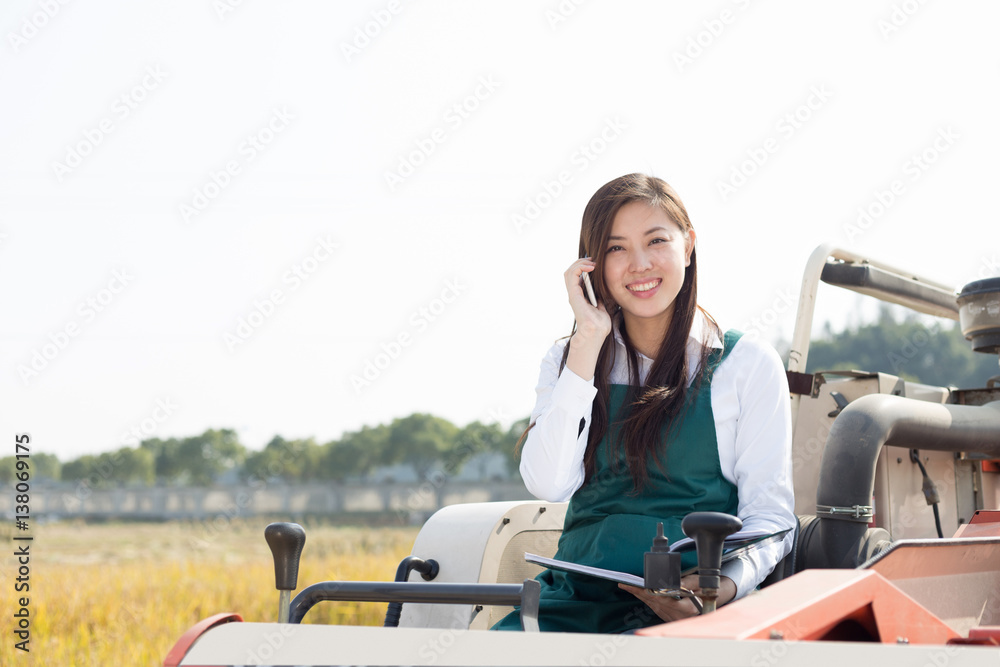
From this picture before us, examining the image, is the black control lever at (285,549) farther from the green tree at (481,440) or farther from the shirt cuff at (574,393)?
the green tree at (481,440)

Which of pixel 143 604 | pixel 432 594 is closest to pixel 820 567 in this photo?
pixel 432 594

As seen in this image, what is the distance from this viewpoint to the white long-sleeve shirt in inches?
91.9

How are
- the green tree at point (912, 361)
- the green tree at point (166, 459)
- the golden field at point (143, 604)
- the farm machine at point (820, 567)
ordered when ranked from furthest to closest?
the green tree at point (912, 361) → the green tree at point (166, 459) → the golden field at point (143, 604) → the farm machine at point (820, 567)

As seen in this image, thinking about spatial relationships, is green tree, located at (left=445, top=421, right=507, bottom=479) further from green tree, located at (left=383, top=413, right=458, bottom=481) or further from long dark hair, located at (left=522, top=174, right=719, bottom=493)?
long dark hair, located at (left=522, top=174, right=719, bottom=493)

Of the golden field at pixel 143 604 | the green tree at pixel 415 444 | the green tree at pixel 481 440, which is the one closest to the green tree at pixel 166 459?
the green tree at pixel 415 444

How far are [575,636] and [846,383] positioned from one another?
2.63 m

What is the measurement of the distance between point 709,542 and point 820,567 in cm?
131

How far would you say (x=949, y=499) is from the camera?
366 centimetres

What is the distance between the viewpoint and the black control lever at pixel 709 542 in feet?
5.23

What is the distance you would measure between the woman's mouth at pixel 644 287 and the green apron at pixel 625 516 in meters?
0.26

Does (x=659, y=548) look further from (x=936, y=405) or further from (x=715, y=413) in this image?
(x=936, y=405)

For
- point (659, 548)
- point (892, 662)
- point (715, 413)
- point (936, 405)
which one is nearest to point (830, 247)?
point (936, 405)

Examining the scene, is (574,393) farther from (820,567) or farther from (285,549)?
(820,567)

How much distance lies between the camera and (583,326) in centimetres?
243
